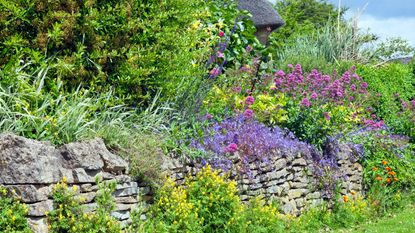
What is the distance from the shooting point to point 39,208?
17.7 feet

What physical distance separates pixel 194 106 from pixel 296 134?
2.09 meters

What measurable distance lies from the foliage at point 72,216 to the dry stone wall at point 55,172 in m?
0.06

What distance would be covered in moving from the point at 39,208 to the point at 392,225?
5422 millimetres

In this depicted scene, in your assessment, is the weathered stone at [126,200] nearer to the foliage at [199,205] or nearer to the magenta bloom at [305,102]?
the foliage at [199,205]

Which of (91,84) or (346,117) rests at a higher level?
(91,84)

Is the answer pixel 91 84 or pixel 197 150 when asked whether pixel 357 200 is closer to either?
pixel 197 150

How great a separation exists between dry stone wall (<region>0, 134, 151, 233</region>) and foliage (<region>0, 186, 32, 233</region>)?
71 mm

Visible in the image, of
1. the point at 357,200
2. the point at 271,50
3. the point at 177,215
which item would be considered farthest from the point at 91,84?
the point at 271,50

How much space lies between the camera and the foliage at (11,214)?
519 cm

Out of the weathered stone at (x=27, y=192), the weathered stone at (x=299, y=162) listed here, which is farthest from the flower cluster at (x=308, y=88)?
the weathered stone at (x=27, y=192)

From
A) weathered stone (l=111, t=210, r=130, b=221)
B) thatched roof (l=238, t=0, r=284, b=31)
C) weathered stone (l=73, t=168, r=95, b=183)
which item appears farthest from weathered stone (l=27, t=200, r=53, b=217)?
thatched roof (l=238, t=0, r=284, b=31)

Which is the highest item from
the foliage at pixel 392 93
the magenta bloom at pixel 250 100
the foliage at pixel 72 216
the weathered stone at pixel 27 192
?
the magenta bloom at pixel 250 100

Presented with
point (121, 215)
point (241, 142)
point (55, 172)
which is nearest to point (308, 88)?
point (241, 142)

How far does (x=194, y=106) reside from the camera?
328 inches
